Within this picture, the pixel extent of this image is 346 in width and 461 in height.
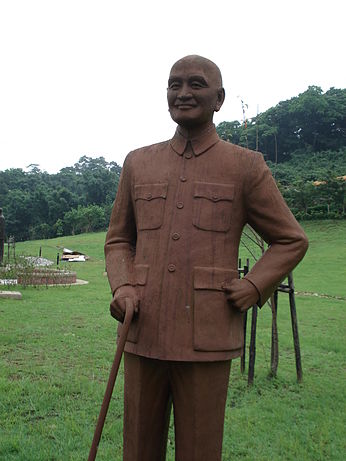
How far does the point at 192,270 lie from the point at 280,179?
35565 mm

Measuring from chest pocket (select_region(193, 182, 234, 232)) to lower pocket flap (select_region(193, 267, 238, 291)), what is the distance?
19 centimetres

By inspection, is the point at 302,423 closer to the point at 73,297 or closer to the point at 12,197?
the point at 73,297

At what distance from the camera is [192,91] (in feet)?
7.13

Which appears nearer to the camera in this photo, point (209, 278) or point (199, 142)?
point (209, 278)

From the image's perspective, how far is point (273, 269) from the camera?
2160 mm

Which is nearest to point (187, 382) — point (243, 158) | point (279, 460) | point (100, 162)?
point (243, 158)

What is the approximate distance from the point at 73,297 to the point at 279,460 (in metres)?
8.61

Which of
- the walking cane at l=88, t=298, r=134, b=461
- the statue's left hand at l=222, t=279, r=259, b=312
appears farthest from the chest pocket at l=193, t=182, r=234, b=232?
the walking cane at l=88, t=298, r=134, b=461

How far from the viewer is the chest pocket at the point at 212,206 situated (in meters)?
2.17

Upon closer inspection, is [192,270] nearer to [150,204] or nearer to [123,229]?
[150,204]

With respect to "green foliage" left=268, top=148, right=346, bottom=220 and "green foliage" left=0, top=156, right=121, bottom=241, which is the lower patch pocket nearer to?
"green foliage" left=268, top=148, right=346, bottom=220

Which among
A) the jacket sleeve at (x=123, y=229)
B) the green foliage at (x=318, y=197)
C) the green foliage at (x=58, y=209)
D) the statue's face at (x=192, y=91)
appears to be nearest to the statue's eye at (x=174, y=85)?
the statue's face at (x=192, y=91)

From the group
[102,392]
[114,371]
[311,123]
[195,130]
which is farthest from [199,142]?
[311,123]

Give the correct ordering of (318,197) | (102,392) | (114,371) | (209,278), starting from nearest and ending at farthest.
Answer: (114,371)
(209,278)
(102,392)
(318,197)
